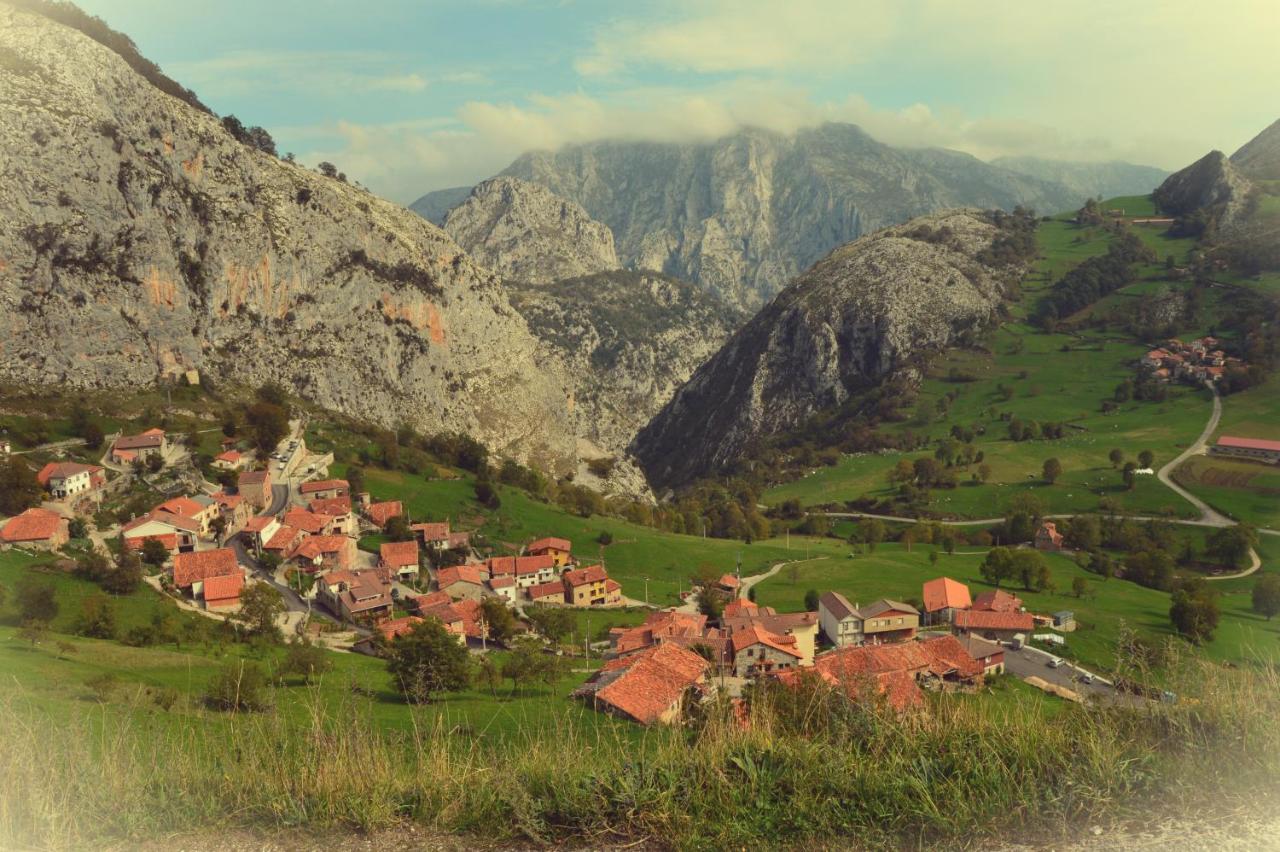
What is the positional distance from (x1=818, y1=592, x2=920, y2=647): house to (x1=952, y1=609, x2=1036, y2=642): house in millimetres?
3298

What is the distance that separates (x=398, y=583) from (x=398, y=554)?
2491 millimetres

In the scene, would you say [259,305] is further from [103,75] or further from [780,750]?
[780,750]

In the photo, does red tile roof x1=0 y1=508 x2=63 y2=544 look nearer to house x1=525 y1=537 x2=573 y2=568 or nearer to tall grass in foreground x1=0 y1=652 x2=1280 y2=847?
house x1=525 y1=537 x2=573 y2=568

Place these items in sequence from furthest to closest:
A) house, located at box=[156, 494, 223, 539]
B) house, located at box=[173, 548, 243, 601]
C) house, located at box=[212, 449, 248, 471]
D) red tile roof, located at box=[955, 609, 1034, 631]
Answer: house, located at box=[212, 449, 248, 471] < house, located at box=[156, 494, 223, 539] < red tile roof, located at box=[955, 609, 1034, 631] < house, located at box=[173, 548, 243, 601]

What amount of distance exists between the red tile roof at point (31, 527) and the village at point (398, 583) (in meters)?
0.10

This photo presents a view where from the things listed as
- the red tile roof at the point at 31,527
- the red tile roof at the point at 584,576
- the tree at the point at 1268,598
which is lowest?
the tree at the point at 1268,598

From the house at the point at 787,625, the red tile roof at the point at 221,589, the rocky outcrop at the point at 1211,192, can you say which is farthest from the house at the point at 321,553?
the rocky outcrop at the point at 1211,192

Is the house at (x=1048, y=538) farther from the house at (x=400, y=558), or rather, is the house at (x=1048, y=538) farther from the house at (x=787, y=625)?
the house at (x=400, y=558)

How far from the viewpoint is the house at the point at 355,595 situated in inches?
1841

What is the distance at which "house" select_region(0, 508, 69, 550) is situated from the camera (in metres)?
42.9

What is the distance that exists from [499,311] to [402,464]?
75.1m

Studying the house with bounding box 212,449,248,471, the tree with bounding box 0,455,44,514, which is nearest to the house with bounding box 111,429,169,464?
the house with bounding box 212,449,248,471

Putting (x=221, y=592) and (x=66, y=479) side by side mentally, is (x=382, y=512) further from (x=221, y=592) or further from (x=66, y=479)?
(x=221, y=592)

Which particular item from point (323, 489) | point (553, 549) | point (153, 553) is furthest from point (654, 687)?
point (323, 489)
